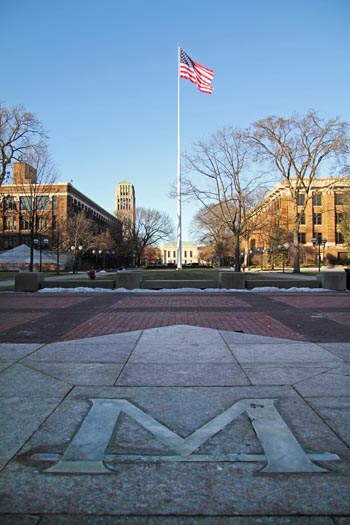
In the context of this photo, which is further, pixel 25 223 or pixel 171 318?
pixel 25 223

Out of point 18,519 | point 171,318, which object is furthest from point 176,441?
point 171,318

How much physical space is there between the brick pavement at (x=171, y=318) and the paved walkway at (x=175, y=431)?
77 centimetres

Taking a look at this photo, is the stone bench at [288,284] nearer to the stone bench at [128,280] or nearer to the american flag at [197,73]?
the stone bench at [128,280]

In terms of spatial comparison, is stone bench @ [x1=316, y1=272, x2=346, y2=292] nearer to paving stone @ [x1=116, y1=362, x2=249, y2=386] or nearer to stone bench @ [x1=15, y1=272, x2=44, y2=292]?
stone bench @ [x1=15, y1=272, x2=44, y2=292]

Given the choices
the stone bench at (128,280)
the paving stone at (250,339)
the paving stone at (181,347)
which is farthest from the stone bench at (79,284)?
the paving stone at (250,339)

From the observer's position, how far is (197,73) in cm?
3419

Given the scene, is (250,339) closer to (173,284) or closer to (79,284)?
(173,284)

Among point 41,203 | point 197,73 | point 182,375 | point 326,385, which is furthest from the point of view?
point 41,203

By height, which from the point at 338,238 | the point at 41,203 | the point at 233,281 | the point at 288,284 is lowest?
the point at 288,284

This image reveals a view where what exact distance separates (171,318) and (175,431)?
6.69 m

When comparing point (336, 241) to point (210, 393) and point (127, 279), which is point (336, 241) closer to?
point (127, 279)

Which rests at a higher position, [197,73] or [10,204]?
[197,73]

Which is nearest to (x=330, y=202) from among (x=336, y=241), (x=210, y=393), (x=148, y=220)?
(x=336, y=241)

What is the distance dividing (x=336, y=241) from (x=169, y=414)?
76.6m
